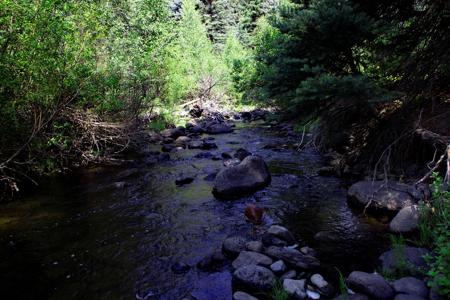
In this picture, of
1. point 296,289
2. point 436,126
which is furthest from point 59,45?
point 436,126

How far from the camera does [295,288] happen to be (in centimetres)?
471

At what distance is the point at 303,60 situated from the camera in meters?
6.99

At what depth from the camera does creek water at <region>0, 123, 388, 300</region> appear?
18.0 ft

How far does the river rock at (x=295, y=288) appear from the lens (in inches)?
182

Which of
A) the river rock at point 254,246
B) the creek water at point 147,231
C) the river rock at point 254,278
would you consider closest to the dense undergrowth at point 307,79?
the creek water at point 147,231

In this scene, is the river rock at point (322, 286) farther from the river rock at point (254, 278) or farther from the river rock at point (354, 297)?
the river rock at point (254, 278)

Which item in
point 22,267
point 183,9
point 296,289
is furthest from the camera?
point 183,9

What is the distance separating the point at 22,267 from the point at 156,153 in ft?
30.2

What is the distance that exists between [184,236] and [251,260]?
6.53 ft

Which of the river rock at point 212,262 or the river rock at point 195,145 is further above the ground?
the river rock at point 195,145

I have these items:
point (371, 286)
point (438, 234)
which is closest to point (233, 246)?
point (371, 286)

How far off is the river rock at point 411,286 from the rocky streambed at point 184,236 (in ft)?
1.46

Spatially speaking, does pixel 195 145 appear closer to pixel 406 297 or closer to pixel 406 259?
pixel 406 259

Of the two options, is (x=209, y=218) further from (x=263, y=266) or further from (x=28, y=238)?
(x=28, y=238)
